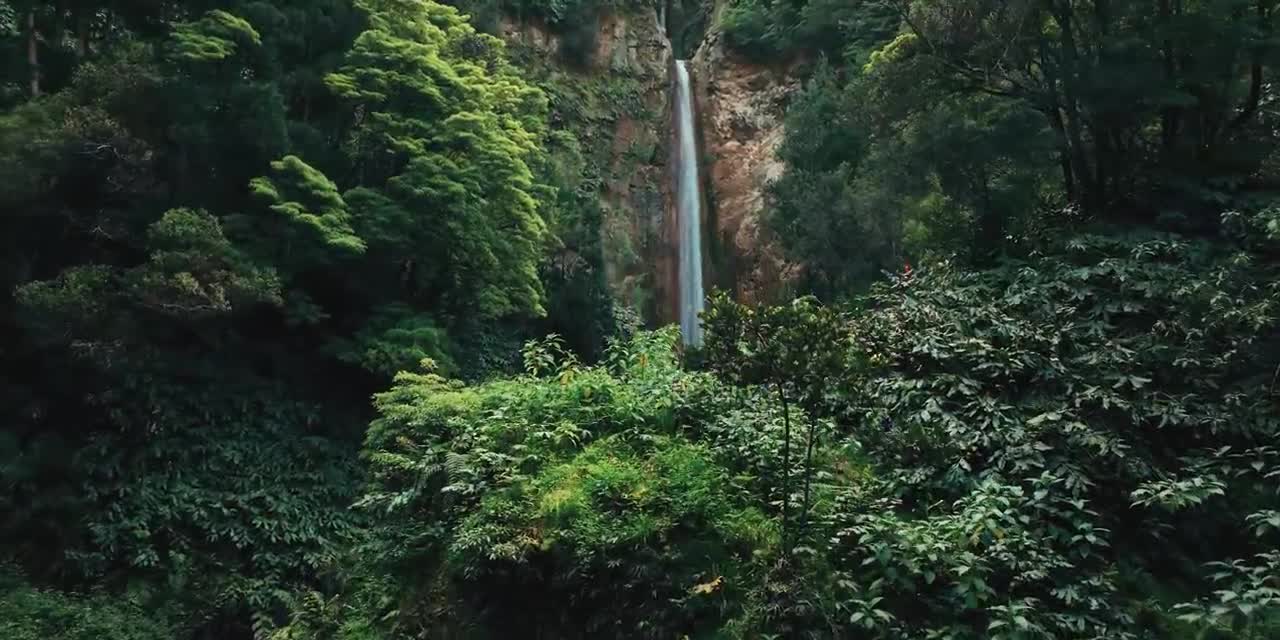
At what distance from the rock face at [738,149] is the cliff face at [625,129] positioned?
4.41 feet

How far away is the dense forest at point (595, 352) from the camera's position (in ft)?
18.4

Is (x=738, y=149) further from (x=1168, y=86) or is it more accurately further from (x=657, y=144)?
(x=1168, y=86)

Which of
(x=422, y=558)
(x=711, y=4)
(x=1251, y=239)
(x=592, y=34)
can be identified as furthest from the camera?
(x=711, y=4)

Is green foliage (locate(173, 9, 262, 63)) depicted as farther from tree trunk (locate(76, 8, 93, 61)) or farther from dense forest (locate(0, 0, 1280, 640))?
tree trunk (locate(76, 8, 93, 61))

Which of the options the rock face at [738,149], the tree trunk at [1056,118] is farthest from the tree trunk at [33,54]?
the rock face at [738,149]

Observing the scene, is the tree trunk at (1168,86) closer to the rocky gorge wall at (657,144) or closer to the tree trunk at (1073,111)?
the tree trunk at (1073,111)

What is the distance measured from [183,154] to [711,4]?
21613mm

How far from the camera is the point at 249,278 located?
37.4 ft

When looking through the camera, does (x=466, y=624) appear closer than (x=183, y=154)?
Yes

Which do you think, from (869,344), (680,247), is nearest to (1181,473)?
(869,344)

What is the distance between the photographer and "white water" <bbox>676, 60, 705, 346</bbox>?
23.0 metres

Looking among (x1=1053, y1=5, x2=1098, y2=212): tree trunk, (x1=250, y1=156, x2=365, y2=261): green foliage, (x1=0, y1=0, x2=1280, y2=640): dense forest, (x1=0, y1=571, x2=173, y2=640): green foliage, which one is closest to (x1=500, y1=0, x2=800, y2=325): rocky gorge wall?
(x1=0, y1=0, x2=1280, y2=640): dense forest

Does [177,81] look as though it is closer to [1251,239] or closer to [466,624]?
[466,624]

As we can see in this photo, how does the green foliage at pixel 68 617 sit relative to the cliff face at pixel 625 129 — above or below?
below
